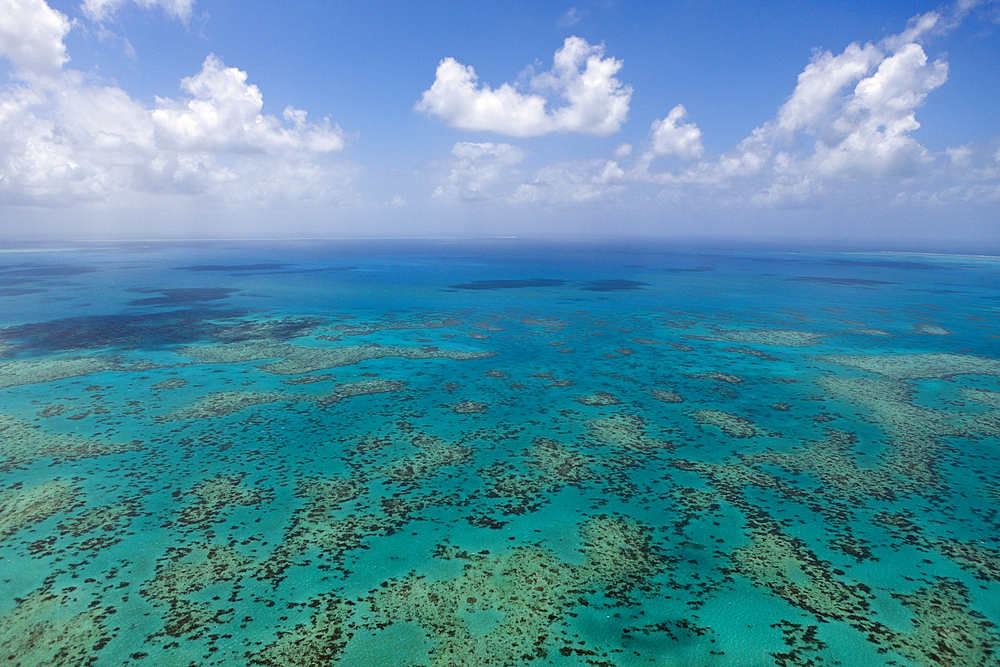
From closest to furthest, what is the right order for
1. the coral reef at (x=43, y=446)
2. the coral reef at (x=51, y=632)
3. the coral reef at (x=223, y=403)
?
the coral reef at (x=51, y=632) → the coral reef at (x=43, y=446) → the coral reef at (x=223, y=403)

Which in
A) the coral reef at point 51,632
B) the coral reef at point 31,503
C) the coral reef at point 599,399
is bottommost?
the coral reef at point 51,632

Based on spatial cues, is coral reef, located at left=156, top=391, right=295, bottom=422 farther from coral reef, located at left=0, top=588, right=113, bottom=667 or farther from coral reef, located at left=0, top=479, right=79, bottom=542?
coral reef, located at left=0, top=588, right=113, bottom=667

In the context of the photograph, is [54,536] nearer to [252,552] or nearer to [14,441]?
[252,552]

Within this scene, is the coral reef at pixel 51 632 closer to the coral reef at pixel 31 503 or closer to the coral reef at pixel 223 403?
the coral reef at pixel 31 503

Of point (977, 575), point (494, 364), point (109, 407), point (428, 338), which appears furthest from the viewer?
point (428, 338)

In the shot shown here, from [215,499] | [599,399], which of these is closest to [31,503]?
[215,499]

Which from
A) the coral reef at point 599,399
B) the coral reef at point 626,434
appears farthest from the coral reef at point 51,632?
the coral reef at point 599,399

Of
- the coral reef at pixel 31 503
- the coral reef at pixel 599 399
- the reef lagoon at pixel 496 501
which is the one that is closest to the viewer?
the reef lagoon at pixel 496 501

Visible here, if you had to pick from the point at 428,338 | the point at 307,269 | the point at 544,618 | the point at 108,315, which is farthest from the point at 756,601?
the point at 307,269
